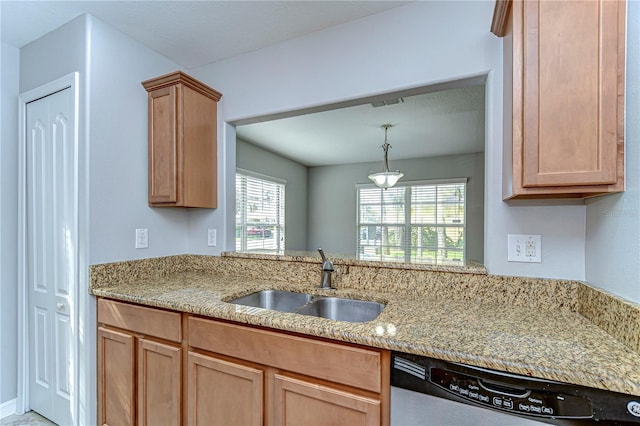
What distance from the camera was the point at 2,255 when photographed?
1919 millimetres

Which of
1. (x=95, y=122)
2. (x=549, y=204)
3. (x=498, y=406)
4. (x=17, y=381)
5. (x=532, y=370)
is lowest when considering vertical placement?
(x=17, y=381)

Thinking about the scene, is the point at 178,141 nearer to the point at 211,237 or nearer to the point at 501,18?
the point at 211,237

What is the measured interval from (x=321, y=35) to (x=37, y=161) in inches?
75.8

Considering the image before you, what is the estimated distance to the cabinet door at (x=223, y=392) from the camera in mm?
1238

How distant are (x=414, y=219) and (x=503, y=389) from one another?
4685mm

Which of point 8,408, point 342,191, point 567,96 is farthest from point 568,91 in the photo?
point 342,191

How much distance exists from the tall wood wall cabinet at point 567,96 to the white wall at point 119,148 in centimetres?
204

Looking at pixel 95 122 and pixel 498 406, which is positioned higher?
pixel 95 122

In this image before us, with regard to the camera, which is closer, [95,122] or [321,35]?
[95,122]

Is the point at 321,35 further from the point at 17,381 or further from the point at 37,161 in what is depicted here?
the point at 17,381

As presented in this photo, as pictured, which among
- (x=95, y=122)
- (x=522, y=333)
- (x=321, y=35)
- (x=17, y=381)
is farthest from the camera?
(x=17, y=381)

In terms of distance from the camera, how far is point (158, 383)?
1491 mm

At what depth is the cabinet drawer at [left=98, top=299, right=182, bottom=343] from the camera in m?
1.44

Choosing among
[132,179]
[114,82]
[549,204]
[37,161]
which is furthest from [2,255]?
[549,204]
